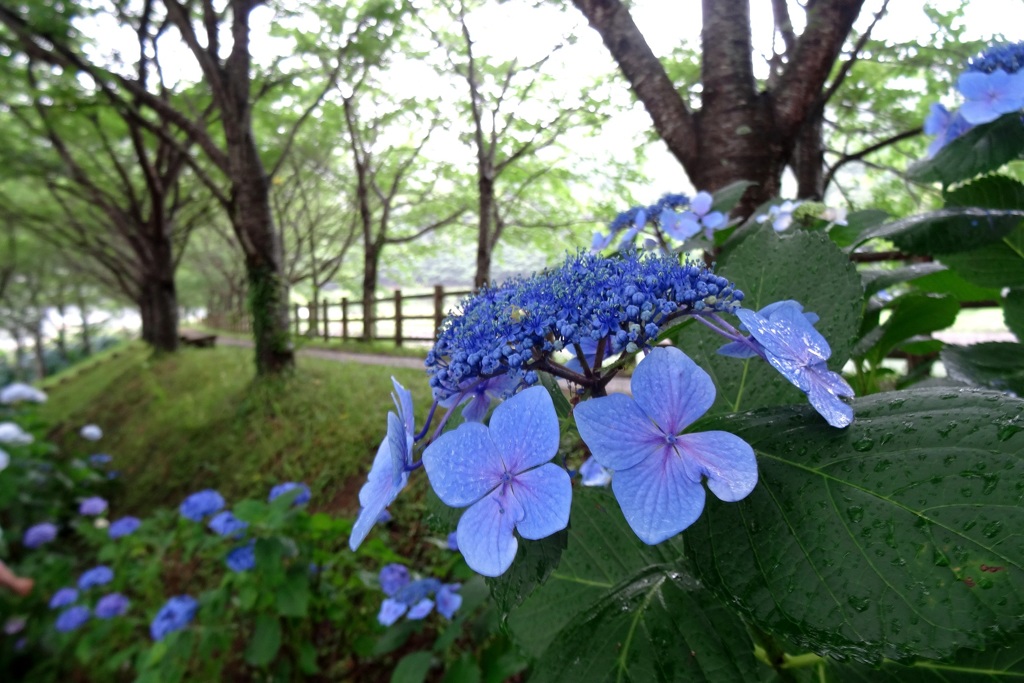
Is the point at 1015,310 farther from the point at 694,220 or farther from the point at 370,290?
the point at 370,290

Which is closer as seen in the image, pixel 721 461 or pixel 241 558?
pixel 721 461

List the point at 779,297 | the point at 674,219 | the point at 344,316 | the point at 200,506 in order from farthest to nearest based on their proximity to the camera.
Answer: the point at 344,316, the point at 200,506, the point at 674,219, the point at 779,297

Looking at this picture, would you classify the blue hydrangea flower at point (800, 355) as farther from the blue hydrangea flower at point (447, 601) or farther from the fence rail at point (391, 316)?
the fence rail at point (391, 316)

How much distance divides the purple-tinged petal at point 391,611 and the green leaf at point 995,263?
1.68m

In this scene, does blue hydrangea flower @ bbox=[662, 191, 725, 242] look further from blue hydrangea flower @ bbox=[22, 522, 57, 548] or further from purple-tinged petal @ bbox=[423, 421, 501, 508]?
blue hydrangea flower @ bbox=[22, 522, 57, 548]

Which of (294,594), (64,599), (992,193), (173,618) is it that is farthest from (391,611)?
(64,599)

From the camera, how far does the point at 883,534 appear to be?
0.39 metres

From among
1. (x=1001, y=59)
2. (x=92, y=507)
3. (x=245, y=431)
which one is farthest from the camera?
(x=245, y=431)

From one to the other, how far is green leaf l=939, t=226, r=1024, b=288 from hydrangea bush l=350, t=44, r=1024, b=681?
1.65ft

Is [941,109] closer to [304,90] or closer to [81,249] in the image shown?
[304,90]

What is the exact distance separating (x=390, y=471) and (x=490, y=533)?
120mm

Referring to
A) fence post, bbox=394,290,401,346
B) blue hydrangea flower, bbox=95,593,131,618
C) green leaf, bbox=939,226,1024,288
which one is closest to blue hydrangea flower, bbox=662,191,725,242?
green leaf, bbox=939,226,1024,288

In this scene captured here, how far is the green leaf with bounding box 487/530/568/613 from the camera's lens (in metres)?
0.41

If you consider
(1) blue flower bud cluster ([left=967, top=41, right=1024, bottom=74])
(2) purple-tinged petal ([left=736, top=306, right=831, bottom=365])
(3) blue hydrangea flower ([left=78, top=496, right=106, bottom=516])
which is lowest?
(3) blue hydrangea flower ([left=78, top=496, right=106, bottom=516])
